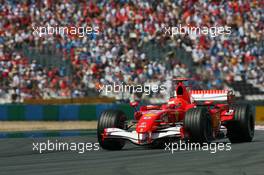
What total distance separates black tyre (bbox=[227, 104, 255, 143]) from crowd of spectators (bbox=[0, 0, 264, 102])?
11.0 meters

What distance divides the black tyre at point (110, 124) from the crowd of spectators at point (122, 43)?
12.6 metres

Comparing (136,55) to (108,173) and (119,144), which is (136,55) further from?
(108,173)

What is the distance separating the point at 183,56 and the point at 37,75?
5.72 metres

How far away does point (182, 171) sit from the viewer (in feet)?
33.3

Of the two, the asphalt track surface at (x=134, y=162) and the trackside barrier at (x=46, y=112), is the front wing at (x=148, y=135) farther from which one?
the trackside barrier at (x=46, y=112)

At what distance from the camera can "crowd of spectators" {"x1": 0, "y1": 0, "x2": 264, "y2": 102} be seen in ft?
90.0

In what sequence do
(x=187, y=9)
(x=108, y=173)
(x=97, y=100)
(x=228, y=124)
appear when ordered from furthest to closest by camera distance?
(x=187, y=9), (x=97, y=100), (x=228, y=124), (x=108, y=173)

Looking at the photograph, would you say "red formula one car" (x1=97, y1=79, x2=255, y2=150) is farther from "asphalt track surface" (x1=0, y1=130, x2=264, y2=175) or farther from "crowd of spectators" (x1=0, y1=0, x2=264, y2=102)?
"crowd of spectators" (x1=0, y1=0, x2=264, y2=102)

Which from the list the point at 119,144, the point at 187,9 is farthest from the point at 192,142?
the point at 187,9
